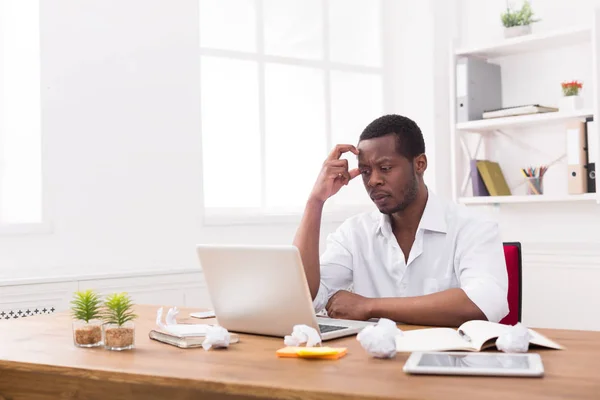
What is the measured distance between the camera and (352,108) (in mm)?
4523

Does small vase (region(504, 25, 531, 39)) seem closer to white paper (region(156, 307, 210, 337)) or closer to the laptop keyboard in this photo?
the laptop keyboard

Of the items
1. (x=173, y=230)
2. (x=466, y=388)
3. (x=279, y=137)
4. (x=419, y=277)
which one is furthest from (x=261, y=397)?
(x=279, y=137)

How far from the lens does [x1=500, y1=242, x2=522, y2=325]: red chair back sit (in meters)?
2.25

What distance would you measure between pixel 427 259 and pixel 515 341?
827 millimetres

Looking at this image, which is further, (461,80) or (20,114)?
(461,80)

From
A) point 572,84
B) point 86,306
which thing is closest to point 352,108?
point 572,84

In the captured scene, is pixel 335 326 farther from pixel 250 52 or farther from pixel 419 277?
pixel 250 52

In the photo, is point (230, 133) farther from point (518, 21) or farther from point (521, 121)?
point (518, 21)

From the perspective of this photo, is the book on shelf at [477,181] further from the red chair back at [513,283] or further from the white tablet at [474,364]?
the white tablet at [474,364]

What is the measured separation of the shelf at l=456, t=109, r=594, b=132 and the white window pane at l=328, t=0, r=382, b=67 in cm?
80

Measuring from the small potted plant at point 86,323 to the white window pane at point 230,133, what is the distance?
7.26ft

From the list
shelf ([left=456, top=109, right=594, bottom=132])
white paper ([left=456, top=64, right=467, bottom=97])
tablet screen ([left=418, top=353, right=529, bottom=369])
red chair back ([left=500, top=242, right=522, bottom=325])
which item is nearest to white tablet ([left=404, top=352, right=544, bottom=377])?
tablet screen ([left=418, top=353, right=529, bottom=369])

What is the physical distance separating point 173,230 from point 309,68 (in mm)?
1266

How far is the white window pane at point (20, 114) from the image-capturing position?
333 centimetres
